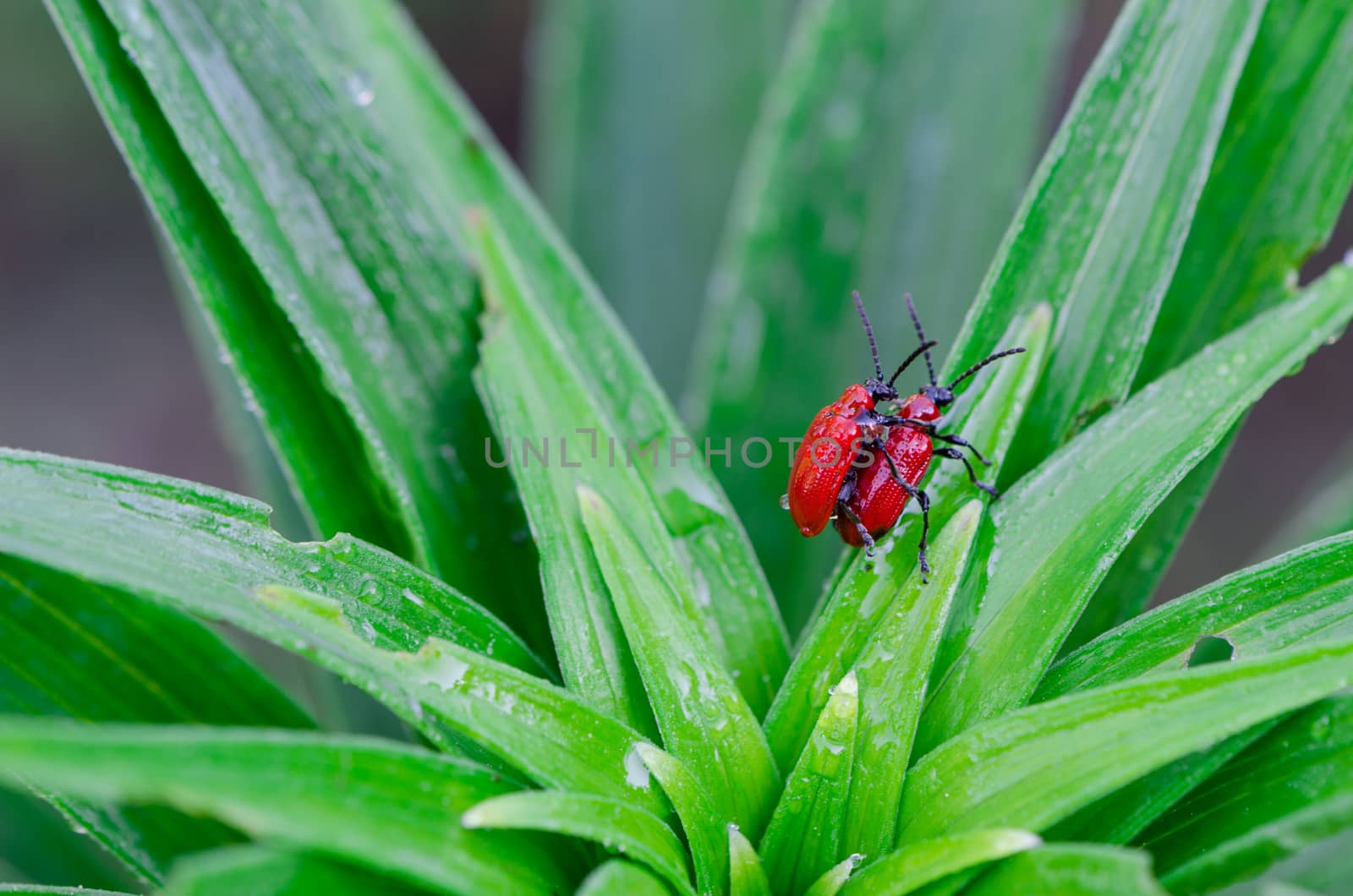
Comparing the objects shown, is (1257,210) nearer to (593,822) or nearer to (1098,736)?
(1098,736)

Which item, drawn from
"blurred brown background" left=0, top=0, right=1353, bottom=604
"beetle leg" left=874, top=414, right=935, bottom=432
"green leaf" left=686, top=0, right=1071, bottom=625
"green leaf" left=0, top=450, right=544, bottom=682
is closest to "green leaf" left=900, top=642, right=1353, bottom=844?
"green leaf" left=0, top=450, right=544, bottom=682

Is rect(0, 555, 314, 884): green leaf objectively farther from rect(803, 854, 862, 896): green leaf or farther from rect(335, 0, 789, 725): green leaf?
rect(803, 854, 862, 896): green leaf

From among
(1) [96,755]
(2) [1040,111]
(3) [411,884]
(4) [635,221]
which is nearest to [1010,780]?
(3) [411,884]

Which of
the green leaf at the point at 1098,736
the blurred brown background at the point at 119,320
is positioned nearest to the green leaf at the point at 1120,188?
the green leaf at the point at 1098,736

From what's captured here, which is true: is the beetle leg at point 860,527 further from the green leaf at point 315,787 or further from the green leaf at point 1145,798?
the green leaf at point 315,787

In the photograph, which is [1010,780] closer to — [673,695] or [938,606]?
[938,606]

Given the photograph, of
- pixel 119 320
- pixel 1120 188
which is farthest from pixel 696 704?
pixel 119 320
